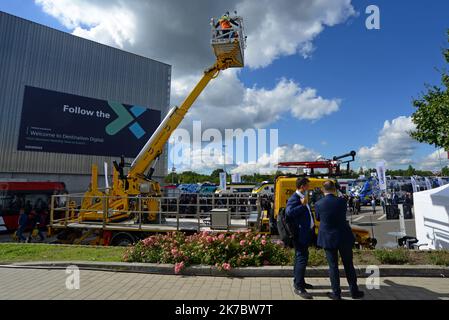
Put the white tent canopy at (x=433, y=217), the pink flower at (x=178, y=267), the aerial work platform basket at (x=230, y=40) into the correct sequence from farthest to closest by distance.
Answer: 1. the aerial work platform basket at (x=230, y=40)
2. the white tent canopy at (x=433, y=217)
3. the pink flower at (x=178, y=267)

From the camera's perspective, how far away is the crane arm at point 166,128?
1191cm

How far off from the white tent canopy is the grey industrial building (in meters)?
23.9

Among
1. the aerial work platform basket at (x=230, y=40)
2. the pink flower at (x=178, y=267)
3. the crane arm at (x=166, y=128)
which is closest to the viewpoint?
the pink flower at (x=178, y=267)

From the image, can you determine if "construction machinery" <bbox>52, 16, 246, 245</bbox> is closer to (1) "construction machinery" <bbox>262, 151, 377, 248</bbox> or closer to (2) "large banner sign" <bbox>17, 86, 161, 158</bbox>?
(1) "construction machinery" <bbox>262, 151, 377, 248</bbox>

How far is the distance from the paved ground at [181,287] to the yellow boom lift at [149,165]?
5.21m

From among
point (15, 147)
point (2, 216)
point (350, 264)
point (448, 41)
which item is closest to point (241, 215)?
point (350, 264)

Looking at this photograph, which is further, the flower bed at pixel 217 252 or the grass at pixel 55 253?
the grass at pixel 55 253

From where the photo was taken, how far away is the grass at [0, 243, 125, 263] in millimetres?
6750

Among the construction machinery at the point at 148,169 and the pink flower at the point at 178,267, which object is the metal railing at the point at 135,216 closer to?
the construction machinery at the point at 148,169

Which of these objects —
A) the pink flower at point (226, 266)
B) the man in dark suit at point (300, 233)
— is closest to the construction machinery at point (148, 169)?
the pink flower at point (226, 266)

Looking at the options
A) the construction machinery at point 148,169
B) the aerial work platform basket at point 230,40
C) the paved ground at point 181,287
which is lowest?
the paved ground at point 181,287

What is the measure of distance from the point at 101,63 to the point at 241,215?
22.8 metres

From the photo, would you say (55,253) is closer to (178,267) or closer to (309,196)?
(178,267)
